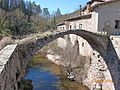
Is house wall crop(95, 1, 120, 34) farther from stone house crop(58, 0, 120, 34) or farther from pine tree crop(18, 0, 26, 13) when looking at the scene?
pine tree crop(18, 0, 26, 13)

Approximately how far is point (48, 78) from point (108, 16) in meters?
9.85

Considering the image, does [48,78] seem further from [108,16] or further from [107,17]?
[108,16]

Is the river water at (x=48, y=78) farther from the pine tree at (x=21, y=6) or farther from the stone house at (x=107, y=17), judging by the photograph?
the pine tree at (x=21, y=6)

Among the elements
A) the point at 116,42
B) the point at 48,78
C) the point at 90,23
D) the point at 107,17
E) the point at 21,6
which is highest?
the point at 21,6

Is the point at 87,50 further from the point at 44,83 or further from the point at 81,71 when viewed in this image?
the point at 44,83

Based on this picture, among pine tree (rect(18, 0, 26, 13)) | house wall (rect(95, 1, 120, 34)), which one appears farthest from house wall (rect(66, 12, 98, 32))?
pine tree (rect(18, 0, 26, 13))

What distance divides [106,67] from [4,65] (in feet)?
50.7

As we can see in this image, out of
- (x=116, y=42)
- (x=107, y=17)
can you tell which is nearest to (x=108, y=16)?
(x=107, y=17)

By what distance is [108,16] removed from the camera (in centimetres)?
2178

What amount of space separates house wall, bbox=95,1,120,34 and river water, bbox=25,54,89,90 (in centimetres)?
583

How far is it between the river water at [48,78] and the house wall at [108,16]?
5.83 m

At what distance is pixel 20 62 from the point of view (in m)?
11.0

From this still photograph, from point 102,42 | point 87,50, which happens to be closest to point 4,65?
point 102,42

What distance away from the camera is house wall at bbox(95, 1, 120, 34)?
21609 mm
